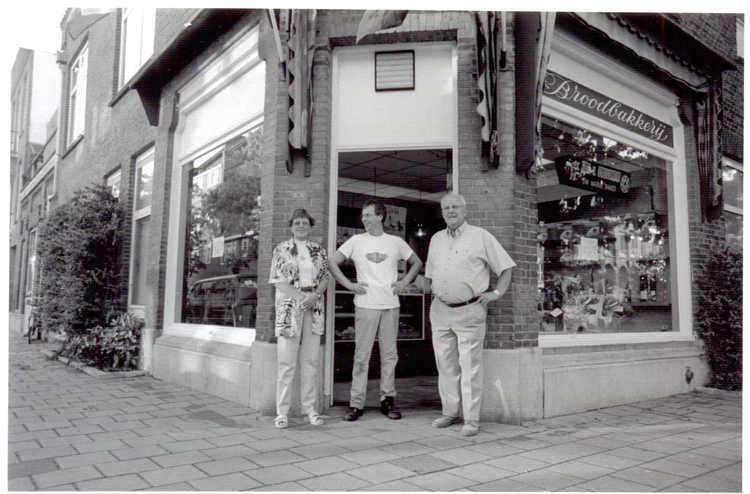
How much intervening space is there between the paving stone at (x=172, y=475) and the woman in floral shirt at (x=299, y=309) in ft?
4.19

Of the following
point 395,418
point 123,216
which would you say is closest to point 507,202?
point 395,418

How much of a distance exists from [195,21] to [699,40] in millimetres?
5865

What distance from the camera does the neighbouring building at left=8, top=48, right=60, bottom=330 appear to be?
4.79m

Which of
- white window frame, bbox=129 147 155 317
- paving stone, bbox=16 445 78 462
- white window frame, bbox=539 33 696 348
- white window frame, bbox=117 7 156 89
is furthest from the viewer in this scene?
white window frame, bbox=117 7 156 89

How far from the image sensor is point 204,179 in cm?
728

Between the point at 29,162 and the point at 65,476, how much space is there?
374 inches

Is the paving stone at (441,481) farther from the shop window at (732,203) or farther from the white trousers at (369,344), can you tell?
the shop window at (732,203)

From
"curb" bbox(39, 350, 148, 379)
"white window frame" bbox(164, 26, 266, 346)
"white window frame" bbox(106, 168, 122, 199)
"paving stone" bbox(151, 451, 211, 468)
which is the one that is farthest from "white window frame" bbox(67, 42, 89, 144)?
"paving stone" bbox(151, 451, 211, 468)

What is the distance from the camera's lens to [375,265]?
4906 millimetres

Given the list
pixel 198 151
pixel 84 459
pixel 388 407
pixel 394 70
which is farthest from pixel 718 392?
pixel 198 151

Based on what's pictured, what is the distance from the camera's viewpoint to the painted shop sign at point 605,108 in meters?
5.83

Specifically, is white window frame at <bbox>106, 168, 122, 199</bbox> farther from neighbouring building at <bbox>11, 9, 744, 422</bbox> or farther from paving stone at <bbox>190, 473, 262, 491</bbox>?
paving stone at <bbox>190, 473, 262, 491</bbox>

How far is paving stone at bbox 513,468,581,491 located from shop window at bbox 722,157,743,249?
200 inches

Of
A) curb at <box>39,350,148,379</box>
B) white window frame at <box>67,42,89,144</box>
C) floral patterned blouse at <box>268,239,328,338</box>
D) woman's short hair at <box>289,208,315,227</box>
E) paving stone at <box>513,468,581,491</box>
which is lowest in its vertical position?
curb at <box>39,350,148,379</box>
